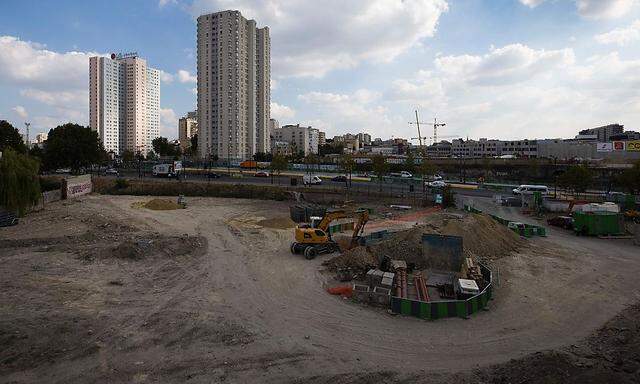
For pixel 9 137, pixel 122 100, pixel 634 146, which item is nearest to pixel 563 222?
pixel 634 146

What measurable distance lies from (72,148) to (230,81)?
59555mm

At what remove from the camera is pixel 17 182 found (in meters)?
30.5

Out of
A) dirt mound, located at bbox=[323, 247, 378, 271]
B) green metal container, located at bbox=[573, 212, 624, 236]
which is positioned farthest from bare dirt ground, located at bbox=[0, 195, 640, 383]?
green metal container, located at bbox=[573, 212, 624, 236]

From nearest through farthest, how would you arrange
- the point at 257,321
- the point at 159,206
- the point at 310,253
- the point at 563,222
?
the point at 257,321
the point at 310,253
the point at 563,222
the point at 159,206

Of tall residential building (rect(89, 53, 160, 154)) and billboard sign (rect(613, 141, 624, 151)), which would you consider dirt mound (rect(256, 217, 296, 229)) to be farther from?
tall residential building (rect(89, 53, 160, 154))

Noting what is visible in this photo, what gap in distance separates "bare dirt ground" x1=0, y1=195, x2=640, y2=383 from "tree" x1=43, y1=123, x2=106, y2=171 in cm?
5302

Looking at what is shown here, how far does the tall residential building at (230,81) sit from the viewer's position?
121 metres

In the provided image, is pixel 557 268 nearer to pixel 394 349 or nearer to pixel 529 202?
pixel 394 349

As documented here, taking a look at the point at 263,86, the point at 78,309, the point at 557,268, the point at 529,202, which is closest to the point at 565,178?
the point at 529,202

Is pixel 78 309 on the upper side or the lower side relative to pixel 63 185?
lower

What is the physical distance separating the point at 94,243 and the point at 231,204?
21.9 m

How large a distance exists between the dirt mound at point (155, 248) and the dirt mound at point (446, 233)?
9076mm

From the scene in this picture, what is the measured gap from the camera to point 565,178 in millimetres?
48750

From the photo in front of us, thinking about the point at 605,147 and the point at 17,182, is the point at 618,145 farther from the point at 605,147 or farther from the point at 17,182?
the point at 17,182
